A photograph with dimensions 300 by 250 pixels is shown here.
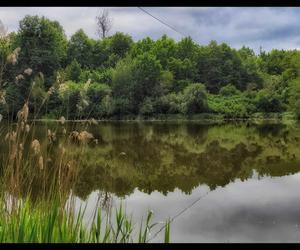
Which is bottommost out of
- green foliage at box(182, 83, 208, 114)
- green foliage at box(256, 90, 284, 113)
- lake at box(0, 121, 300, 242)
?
lake at box(0, 121, 300, 242)

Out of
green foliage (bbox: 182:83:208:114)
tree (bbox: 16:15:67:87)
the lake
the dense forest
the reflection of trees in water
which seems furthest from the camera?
the reflection of trees in water

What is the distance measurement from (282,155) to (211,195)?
498cm

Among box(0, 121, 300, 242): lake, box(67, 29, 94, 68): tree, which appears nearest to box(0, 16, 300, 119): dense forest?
box(67, 29, 94, 68): tree

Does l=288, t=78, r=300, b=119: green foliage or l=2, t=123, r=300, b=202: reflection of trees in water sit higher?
l=288, t=78, r=300, b=119: green foliage

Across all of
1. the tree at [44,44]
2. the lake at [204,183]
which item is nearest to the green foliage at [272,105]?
the lake at [204,183]

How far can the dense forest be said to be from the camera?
2395 millimetres

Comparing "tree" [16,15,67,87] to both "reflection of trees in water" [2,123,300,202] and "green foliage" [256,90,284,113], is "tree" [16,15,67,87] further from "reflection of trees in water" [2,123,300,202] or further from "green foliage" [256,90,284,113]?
"green foliage" [256,90,284,113]

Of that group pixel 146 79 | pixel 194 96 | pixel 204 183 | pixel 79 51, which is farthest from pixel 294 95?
pixel 79 51

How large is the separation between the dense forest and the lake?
1.10ft

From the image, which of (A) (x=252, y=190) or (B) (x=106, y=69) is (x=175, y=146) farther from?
(B) (x=106, y=69)

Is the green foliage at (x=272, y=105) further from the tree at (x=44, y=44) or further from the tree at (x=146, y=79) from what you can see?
the tree at (x=44, y=44)

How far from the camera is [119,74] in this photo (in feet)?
20.9

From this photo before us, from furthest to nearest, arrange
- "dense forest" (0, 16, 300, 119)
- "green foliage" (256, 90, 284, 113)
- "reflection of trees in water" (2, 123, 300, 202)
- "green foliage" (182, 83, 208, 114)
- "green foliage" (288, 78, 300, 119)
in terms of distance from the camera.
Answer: "green foliage" (288, 78, 300, 119), "green foliage" (256, 90, 284, 113), "reflection of trees in water" (2, 123, 300, 202), "green foliage" (182, 83, 208, 114), "dense forest" (0, 16, 300, 119)
